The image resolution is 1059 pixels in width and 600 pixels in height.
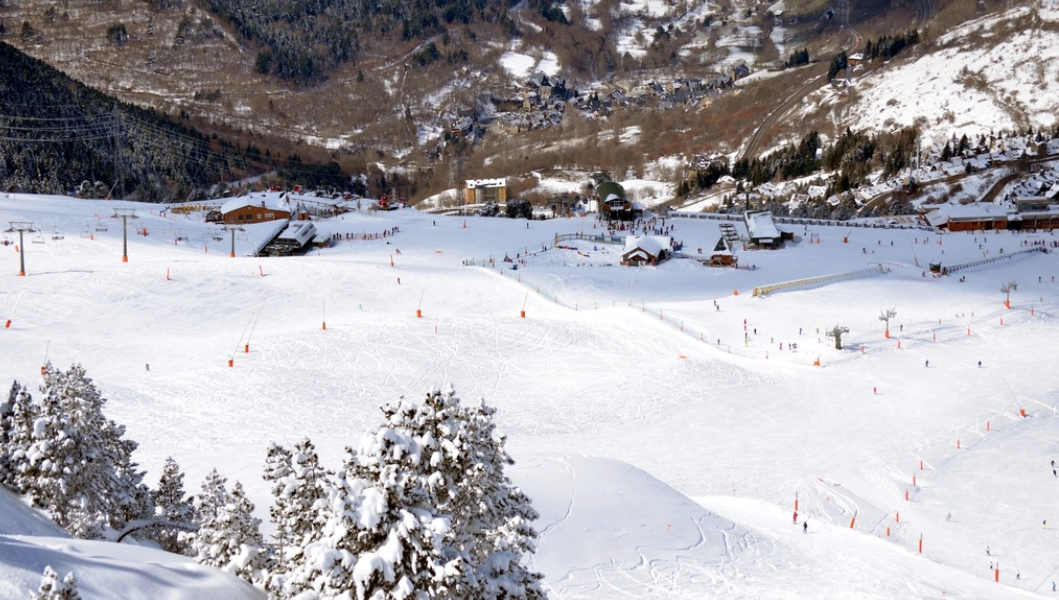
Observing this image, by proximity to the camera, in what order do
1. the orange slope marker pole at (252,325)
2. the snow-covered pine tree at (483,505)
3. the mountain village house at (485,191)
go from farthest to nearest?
the mountain village house at (485,191) < the orange slope marker pole at (252,325) < the snow-covered pine tree at (483,505)

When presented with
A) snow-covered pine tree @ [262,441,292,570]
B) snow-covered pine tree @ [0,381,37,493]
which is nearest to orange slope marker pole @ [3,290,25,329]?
snow-covered pine tree @ [0,381,37,493]

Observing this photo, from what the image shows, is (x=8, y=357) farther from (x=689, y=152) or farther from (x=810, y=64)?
(x=810, y=64)

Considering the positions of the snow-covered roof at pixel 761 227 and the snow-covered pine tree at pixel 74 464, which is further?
the snow-covered roof at pixel 761 227

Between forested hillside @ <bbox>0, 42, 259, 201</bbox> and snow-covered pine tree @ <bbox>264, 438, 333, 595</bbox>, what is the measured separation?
88474mm

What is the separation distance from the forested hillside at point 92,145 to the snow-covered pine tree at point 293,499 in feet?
290

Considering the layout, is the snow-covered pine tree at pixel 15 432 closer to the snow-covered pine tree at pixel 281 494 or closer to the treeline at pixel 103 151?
the snow-covered pine tree at pixel 281 494

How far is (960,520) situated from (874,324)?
19.5 metres

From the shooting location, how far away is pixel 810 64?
584 ft

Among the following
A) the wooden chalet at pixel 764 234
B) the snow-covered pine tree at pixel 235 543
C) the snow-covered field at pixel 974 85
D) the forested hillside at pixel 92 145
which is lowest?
the snow-covered pine tree at pixel 235 543

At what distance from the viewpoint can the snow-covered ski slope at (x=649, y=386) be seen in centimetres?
2152

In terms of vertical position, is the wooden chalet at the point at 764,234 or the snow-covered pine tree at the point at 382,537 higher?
the wooden chalet at the point at 764,234

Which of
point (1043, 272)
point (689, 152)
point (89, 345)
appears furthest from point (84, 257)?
point (689, 152)

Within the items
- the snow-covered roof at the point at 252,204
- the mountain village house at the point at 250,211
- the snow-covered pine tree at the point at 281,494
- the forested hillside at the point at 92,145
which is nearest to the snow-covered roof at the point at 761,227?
the mountain village house at the point at 250,211

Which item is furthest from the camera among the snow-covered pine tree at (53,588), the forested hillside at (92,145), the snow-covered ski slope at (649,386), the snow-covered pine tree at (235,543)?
the forested hillside at (92,145)
